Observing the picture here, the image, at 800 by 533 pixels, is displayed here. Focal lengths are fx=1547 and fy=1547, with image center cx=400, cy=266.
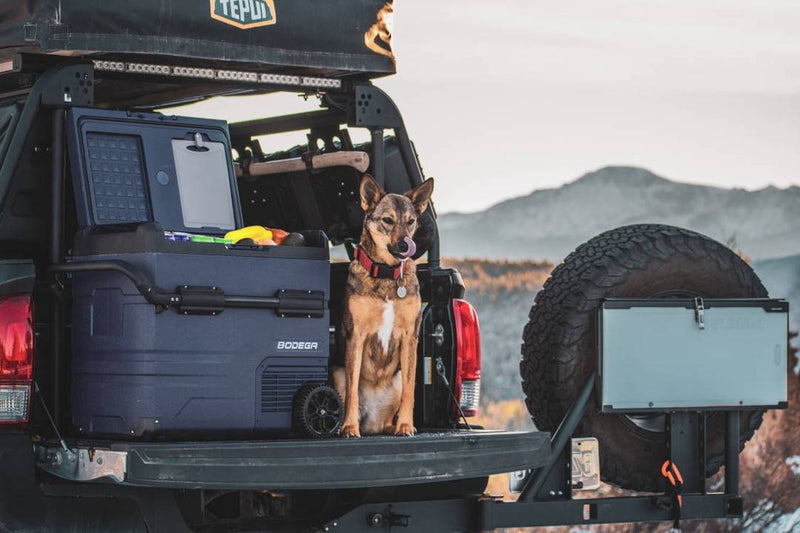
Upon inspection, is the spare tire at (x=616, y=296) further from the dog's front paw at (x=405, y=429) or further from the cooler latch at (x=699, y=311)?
the dog's front paw at (x=405, y=429)

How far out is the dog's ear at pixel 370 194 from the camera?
6.18m

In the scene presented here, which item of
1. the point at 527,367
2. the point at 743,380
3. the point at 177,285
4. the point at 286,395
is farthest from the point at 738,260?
the point at 177,285

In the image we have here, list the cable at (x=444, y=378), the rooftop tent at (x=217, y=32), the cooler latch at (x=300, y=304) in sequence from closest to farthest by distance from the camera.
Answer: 1. the rooftop tent at (x=217, y=32)
2. the cooler latch at (x=300, y=304)
3. the cable at (x=444, y=378)

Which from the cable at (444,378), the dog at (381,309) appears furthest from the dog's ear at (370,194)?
the cable at (444,378)

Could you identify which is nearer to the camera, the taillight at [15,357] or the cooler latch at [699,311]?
the taillight at [15,357]

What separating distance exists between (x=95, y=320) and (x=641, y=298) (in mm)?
2459

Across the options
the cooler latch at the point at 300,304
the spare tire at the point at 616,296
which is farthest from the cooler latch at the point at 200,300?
the spare tire at the point at 616,296

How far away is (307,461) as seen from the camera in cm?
545

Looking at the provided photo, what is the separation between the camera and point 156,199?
5789 millimetres

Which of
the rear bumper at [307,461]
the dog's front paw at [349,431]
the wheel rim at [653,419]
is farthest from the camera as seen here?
the wheel rim at [653,419]

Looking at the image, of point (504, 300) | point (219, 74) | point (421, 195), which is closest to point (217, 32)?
point (219, 74)

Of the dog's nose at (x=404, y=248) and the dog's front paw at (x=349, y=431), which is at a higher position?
the dog's nose at (x=404, y=248)

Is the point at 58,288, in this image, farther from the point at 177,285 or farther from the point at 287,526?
the point at 287,526

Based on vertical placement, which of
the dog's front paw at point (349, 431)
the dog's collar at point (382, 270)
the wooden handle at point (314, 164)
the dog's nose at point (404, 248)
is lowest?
the dog's front paw at point (349, 431)
